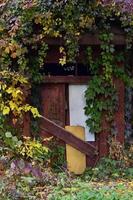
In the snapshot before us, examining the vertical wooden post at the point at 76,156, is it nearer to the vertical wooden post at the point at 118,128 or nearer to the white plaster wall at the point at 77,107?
the white plaster wall at the point at 77,107

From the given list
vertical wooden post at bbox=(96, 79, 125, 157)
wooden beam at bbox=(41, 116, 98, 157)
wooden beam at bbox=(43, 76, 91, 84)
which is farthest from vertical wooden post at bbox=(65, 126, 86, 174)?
wooden beam at bbox=(43, 76, 91, 84)

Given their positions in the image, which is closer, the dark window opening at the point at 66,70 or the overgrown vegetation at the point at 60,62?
the overgrown vegetation at the point at 60,62

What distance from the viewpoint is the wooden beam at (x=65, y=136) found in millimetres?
9625

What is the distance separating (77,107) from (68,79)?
57cm

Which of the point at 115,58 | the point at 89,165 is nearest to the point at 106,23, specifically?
the point at 115,58

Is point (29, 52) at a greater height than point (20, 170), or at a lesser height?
greater

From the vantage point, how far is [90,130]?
9719 mm

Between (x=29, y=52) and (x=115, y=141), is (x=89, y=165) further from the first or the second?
(x=29, y=52)

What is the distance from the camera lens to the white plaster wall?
9.79 m

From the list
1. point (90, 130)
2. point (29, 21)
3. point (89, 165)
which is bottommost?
point (89, 165)

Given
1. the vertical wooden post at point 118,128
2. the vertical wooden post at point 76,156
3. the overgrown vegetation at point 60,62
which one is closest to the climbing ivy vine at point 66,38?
the overgrown vegetation at point 60,62

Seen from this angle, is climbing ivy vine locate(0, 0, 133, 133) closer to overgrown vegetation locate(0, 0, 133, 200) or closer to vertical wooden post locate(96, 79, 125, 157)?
overgrown vegetation locate(0, 0, 133, 200)

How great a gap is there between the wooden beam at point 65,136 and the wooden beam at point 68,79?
27.8 inches

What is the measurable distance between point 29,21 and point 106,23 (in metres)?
1.40
